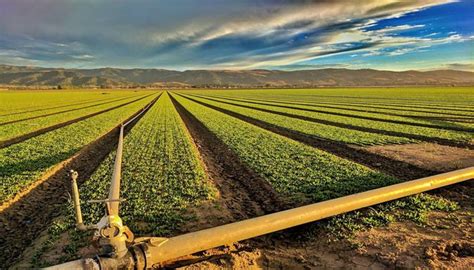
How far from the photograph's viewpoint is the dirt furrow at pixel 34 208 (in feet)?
20.9

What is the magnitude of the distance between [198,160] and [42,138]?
11293mm

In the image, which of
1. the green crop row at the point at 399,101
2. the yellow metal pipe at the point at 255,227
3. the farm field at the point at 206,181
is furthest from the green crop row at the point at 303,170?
the green crop row at the point at 399,101

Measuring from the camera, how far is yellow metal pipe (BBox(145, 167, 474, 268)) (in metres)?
4.29

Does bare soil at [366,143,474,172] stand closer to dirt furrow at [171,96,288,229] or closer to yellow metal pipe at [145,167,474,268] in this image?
yellow metal pipe at [145,167,474,268]

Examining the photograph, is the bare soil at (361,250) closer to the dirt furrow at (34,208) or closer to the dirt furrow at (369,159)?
the dirt furrow at (34,208)

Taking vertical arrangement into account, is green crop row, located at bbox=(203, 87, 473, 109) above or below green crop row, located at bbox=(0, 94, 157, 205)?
below

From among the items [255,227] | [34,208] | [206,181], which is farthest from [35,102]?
[255,227]

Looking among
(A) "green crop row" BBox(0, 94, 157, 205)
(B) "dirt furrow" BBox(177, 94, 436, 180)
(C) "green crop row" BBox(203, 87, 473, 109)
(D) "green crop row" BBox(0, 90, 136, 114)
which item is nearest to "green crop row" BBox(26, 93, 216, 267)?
(A) "green crop row" BBox(0, 94, 157, 205)

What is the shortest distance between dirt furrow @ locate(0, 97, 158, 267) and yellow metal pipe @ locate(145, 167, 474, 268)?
11.1 feet

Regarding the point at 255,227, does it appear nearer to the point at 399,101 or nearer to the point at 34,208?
the point at 34,208

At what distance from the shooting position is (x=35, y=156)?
13.8m

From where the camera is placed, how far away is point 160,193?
28.7ft

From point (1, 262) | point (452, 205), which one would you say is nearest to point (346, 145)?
point (452, 205)

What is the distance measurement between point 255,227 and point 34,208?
654 centimetres
